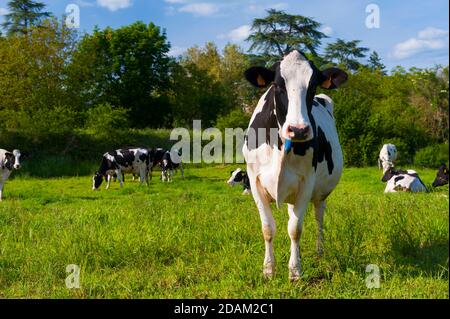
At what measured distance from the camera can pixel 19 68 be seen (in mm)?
27734

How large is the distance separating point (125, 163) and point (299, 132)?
52.5ft

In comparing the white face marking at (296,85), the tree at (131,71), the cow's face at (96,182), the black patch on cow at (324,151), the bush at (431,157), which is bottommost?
the cow's face at (96,182)

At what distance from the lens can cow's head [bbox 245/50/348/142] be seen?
347 cm

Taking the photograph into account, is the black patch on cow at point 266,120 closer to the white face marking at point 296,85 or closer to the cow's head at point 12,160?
the white face marking at point 296,85

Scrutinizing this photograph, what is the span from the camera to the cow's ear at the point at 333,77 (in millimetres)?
4297

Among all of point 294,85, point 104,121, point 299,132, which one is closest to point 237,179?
point 104,121

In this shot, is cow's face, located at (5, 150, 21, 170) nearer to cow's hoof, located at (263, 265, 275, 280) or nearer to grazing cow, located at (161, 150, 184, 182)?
grazing cow, located at (161, 150, 184, 182)

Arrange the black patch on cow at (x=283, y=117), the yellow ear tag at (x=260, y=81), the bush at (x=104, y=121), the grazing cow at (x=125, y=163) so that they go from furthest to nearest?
the bush at (x=104, y=121), the grazing cow at (x=125, y=163), the yellow ear tag at (x=260, y=81), the black patch on cow at (x=283, y=117)

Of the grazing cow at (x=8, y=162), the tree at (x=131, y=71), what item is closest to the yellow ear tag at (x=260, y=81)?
the grazing cow at (x=8, y=162)

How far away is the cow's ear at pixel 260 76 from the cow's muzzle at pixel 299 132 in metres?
0.88

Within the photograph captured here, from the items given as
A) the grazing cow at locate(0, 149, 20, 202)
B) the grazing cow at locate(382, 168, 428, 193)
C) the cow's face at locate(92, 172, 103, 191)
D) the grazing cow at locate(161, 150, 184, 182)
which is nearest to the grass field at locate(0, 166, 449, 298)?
the grazing cow at locate(382, 168, 428, 193)

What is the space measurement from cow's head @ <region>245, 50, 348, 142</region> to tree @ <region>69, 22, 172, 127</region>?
31935 mm

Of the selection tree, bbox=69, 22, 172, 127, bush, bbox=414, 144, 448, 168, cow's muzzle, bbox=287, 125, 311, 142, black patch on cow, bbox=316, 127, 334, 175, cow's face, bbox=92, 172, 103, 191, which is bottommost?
cow's face, bbox=92, 172, 103, 191

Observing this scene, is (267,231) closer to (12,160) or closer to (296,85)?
(296,85)
